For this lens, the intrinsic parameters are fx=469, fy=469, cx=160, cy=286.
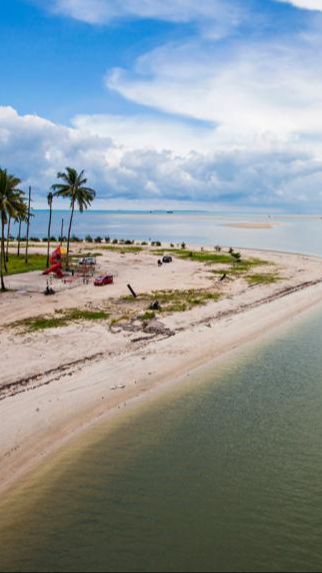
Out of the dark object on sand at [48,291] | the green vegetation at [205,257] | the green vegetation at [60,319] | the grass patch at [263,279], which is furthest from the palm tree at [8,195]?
the green vegetation at [205,257]

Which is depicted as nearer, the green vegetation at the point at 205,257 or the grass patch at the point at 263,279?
the grass patch at the point at 263,279

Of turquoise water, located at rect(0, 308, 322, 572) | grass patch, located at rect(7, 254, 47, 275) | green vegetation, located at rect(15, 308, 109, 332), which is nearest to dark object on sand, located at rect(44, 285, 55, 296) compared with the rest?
green vegetation, located at rect(15, 308, 109, 332)

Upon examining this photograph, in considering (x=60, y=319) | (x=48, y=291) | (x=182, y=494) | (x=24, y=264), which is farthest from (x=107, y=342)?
(x=24, y=264)

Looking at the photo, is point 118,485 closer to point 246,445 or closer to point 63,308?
point 246,445

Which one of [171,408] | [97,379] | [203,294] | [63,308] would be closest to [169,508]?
[171,408]

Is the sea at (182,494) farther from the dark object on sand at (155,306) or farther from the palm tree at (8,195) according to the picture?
the palm tree at (8,195)

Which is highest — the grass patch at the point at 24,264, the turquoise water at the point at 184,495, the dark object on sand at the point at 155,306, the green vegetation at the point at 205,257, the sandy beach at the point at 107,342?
the green vegetation at the point at 205,257
